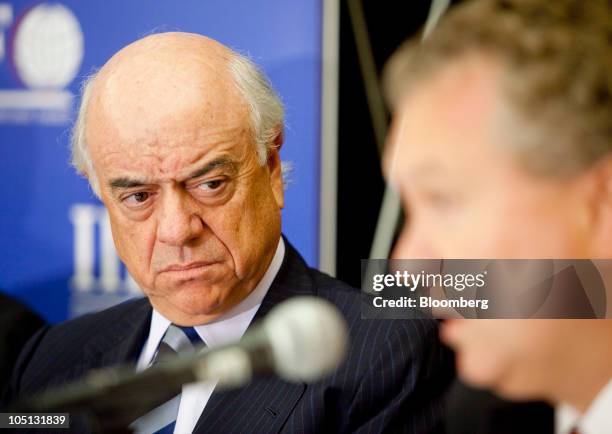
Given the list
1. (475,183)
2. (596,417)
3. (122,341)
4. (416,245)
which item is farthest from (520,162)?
(122,341)

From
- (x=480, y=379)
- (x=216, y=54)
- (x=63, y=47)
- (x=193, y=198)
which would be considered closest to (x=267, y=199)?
(x=193, y=198)

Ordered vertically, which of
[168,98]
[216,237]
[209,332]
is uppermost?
[168,98]

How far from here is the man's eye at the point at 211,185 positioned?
5.12 ft

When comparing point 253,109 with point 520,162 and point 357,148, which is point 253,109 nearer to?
point 357,148

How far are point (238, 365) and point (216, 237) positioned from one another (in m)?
0.66

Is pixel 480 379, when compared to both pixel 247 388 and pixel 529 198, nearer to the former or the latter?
pixel 529 198

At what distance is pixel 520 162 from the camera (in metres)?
1.27

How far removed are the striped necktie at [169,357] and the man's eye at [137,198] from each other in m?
0.25

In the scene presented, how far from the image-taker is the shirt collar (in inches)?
64.6

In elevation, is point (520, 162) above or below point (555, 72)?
below

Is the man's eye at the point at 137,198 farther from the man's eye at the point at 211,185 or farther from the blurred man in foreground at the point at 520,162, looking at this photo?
the blurred man in foreground at the point at 520,162

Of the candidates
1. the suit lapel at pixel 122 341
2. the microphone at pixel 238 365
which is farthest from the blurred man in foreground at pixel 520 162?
the suit lapel at pixel 122 341

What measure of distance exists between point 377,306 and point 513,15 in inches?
24.0

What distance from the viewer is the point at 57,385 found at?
5.70ft
